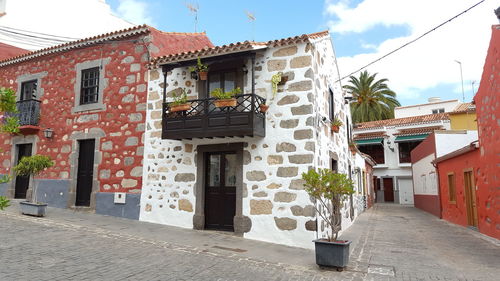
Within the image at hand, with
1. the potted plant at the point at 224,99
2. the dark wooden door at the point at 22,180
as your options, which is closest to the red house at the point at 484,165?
the potted plant at the point at 224,99

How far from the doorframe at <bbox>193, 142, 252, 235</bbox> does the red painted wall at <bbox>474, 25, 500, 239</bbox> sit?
6.30 m

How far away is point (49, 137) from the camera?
35.8 ft

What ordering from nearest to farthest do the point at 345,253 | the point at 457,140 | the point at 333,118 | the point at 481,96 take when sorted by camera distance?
the point at 345,253, the point at 481,96, the point at 333,118, the point at 457,140

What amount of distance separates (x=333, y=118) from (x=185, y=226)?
5501 mm

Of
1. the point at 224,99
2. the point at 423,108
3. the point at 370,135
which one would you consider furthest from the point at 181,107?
the point at 423,108

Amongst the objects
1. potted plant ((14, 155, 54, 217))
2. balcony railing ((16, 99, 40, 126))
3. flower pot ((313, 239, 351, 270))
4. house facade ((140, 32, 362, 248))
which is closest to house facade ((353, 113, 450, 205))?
house facade ((140, 32, 362, 248))

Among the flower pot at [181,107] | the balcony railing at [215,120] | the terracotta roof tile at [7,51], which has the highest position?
the terracotta roof tile at [7,51]

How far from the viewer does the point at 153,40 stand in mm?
9828

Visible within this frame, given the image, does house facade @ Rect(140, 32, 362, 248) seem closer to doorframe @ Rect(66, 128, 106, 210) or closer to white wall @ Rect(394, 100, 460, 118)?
doorframe @ Rect(66, 128, 106, 210)

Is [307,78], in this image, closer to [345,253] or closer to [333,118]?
[333,118]

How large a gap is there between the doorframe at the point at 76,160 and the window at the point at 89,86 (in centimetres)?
111

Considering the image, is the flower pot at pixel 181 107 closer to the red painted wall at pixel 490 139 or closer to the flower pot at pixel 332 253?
the flower pot at pixel 332 253

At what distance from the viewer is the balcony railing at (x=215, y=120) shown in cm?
729

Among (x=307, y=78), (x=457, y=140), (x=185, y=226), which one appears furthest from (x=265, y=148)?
(x=457, y=140)
